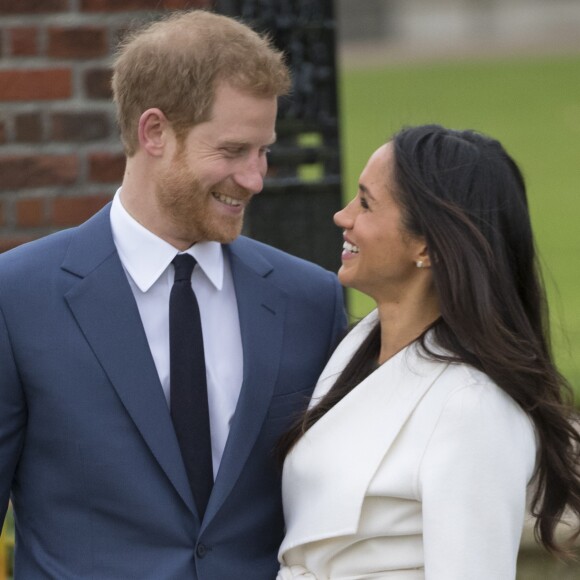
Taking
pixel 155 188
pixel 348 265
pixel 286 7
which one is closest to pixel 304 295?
pixel 348 265

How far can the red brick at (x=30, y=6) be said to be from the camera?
3.78 m

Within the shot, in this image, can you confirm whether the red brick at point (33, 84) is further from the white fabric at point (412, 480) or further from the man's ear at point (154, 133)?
the white fabric at point (412, 480)

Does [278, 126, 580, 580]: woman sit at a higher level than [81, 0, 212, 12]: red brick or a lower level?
lower

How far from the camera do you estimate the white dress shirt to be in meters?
3.00

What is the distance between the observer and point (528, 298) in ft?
9.73

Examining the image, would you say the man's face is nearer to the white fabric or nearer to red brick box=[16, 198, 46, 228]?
the white fabric

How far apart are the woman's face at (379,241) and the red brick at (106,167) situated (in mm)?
998

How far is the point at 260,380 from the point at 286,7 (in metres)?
1.26

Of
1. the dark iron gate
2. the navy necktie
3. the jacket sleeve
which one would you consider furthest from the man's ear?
the dark iron gate

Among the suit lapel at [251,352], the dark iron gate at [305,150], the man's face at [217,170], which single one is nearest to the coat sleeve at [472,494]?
the suit lapel at [251,352]

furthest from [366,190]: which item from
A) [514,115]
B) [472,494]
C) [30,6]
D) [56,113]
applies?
[514,115]

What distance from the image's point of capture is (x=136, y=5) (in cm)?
384

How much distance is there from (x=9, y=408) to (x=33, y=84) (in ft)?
4.14

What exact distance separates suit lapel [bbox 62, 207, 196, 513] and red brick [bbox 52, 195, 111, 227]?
2.69 ft
